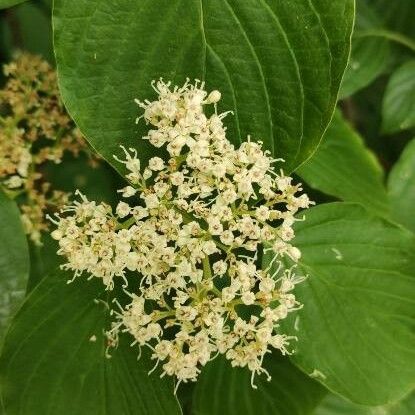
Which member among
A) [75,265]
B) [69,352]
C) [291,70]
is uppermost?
[291,70]

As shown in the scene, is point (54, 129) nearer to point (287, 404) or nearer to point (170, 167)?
point (170, 167)

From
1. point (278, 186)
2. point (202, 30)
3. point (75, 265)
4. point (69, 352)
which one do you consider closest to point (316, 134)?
point (278, 186)

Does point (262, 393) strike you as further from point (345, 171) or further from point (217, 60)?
point (217, 60)

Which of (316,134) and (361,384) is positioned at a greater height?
(316,134)

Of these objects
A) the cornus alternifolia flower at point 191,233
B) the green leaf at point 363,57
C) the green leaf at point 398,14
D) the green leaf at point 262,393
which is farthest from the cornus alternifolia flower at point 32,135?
the green leaf at point 398,14

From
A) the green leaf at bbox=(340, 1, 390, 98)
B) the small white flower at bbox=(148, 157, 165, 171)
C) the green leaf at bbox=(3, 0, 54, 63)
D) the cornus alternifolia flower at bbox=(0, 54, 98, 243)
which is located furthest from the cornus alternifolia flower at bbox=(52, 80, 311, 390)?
the green leaf at bbox=(3, 0, 54, 63)

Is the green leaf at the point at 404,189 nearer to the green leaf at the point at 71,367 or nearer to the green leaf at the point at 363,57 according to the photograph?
the green leaf at the point at 363,57

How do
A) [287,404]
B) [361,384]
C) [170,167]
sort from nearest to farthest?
[170,167] < [361,384] < [287,404]

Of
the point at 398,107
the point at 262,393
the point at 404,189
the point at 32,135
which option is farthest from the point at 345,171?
the point at 32,135

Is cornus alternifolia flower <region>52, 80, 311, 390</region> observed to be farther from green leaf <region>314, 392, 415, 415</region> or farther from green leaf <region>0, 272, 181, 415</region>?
green leaf <region>314, 392, 415, 415</region>
